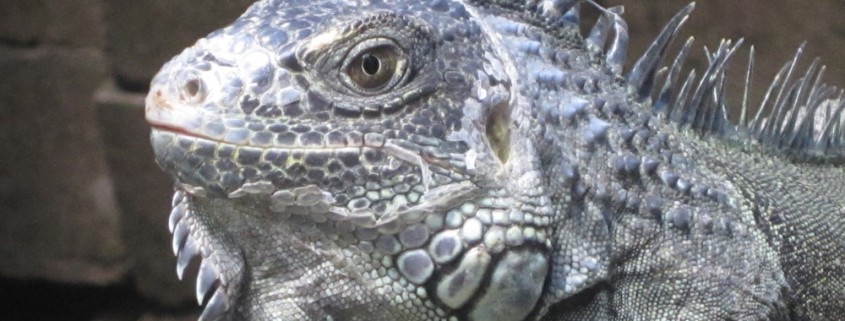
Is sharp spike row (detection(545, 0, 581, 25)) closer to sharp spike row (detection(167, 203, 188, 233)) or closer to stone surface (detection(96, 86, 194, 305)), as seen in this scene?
sharp spike row (detection(167, 203, 188, 233))

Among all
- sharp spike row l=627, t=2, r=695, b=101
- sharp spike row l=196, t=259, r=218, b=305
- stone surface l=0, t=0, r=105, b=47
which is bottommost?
stone surface l=0, t=0, r=105, b=47

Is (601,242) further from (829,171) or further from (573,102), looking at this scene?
(829,171)

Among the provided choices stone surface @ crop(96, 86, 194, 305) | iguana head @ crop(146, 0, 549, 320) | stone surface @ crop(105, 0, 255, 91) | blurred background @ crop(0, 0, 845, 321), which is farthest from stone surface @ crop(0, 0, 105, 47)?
iguana head @ crop(146, 0, 549, 320)

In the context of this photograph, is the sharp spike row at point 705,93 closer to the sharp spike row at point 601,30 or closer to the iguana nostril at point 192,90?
the sharp spike row at point 601,30

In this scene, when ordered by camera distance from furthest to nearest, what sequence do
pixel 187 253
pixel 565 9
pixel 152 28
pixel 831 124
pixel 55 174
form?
pixel 55 174 → pixel 152 28 → pixel 831 124 → pixel 565 9 → pixel 187 253

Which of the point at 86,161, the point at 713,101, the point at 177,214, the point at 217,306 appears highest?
the point at 713,101

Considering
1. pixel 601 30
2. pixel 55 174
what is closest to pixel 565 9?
pixel 601 30

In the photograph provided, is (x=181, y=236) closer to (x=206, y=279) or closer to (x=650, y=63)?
(x=206, y=279)
